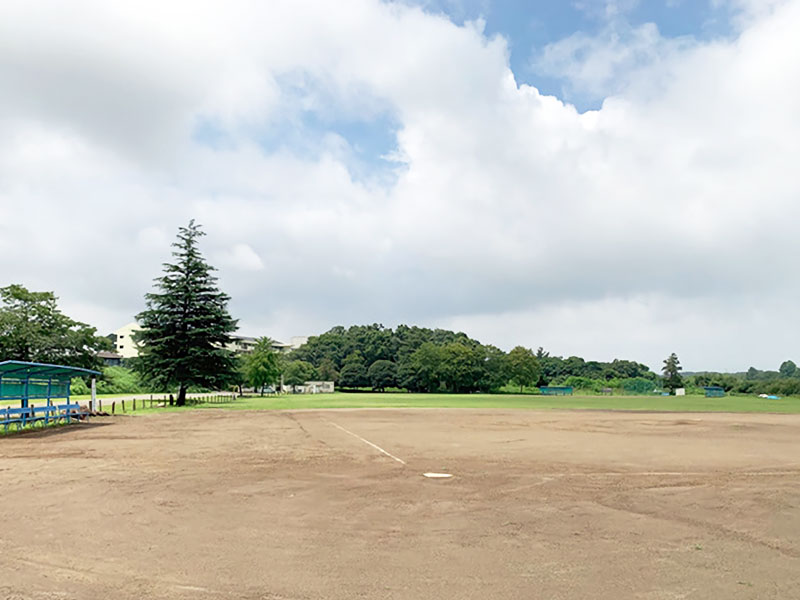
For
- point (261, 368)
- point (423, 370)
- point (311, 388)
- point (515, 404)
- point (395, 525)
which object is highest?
point (261, 368)

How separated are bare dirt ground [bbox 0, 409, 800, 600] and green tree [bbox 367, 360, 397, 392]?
126m

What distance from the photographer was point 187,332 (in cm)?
5850

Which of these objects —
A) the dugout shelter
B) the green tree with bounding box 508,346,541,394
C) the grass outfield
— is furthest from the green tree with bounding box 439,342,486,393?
the dugout shelter

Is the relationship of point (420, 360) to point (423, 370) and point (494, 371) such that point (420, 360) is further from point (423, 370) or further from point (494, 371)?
point (494, 371)

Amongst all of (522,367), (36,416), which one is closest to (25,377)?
(36,416)

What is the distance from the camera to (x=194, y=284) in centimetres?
6059

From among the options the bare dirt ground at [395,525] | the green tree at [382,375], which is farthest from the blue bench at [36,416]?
the green tree at [382,375]

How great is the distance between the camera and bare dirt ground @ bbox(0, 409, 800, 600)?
6.43 meters

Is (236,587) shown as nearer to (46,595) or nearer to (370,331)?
(46,595)

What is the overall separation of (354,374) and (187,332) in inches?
3577

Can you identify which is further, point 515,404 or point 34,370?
point 515,404

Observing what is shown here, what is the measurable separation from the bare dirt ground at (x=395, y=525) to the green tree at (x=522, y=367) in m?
125

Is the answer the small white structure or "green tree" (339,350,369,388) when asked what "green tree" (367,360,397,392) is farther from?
the small white structure

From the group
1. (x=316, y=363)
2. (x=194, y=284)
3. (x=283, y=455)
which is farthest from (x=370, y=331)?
(x=283, y=455)
